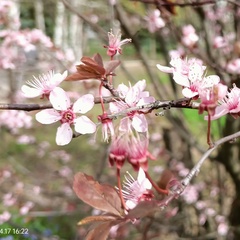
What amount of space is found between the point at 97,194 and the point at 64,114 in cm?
22

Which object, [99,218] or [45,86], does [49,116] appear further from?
[99,218]

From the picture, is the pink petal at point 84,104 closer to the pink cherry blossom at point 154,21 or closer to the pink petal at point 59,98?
the pink petal at point 59,98

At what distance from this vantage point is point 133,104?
2.66ft

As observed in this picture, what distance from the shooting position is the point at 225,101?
2.52 ft

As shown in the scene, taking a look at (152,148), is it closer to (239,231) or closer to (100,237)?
(239,231)

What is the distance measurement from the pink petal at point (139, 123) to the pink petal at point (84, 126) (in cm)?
7

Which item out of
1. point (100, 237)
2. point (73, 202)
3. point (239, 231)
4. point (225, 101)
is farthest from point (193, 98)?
point (73, 202)

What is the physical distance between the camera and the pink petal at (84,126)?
77 centimetres

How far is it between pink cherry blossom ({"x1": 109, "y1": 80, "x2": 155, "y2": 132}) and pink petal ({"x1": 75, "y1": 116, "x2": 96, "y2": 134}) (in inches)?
2.4

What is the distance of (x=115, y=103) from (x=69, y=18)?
33.4 ft

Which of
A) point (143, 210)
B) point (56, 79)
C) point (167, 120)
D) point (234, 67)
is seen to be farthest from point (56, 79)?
point (167, 120)

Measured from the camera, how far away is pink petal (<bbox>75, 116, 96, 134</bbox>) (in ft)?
2.53

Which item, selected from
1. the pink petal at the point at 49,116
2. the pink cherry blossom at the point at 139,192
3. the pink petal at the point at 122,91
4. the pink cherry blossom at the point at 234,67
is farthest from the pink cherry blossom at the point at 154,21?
the pink cherry blossom at the point at 139,192

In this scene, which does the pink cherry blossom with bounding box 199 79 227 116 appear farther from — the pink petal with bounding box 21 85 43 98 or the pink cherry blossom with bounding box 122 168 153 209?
the pink petal with bounding box 21 85 43 98
